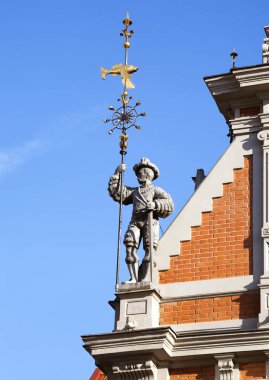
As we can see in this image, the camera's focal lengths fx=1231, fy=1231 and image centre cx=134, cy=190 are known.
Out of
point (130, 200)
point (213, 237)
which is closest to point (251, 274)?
point (213, 237)

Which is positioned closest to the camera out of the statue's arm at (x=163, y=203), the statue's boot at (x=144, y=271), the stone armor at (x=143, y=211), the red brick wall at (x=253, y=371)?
the red brick wall at (x=253, y=371)

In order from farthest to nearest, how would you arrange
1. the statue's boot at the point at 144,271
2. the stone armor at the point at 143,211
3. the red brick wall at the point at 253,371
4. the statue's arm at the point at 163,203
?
the statue's arm at the point at 163,203
the stone armor at the point at 143,211
the statue's boot at the point at 144,271
the red brick wall at the point at 253,371

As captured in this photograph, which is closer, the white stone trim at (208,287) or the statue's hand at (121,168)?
the white stone trim at (208,287)

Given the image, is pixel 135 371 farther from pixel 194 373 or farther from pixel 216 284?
pixel 216 284

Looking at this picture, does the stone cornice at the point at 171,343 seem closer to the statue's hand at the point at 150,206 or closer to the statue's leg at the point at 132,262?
the statue's leg at the point at 132,262

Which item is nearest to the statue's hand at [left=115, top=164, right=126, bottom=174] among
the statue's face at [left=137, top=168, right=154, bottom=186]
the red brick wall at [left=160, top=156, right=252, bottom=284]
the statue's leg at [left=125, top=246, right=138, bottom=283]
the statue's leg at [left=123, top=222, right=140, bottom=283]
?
the statue's face at [left=137, top=168, right=154, bottom=186]

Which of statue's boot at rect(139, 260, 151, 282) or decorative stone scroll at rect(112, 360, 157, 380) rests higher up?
statue's boot at rect(139, 260, 151, 282)

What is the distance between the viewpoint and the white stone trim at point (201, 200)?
48.4 ft

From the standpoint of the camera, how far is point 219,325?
14.0 meters

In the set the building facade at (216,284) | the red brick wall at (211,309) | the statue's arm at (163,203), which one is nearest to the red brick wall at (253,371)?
the building facade at (216,284)

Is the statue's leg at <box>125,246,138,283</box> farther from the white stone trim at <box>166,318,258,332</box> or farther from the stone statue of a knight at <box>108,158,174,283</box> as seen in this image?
the white stone trim at <box>166,318,258,332</box>

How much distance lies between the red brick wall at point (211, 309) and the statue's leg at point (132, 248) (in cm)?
53

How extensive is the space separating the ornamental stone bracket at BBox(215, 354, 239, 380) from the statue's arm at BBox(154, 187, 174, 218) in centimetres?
203

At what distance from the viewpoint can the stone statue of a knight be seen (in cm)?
1463
